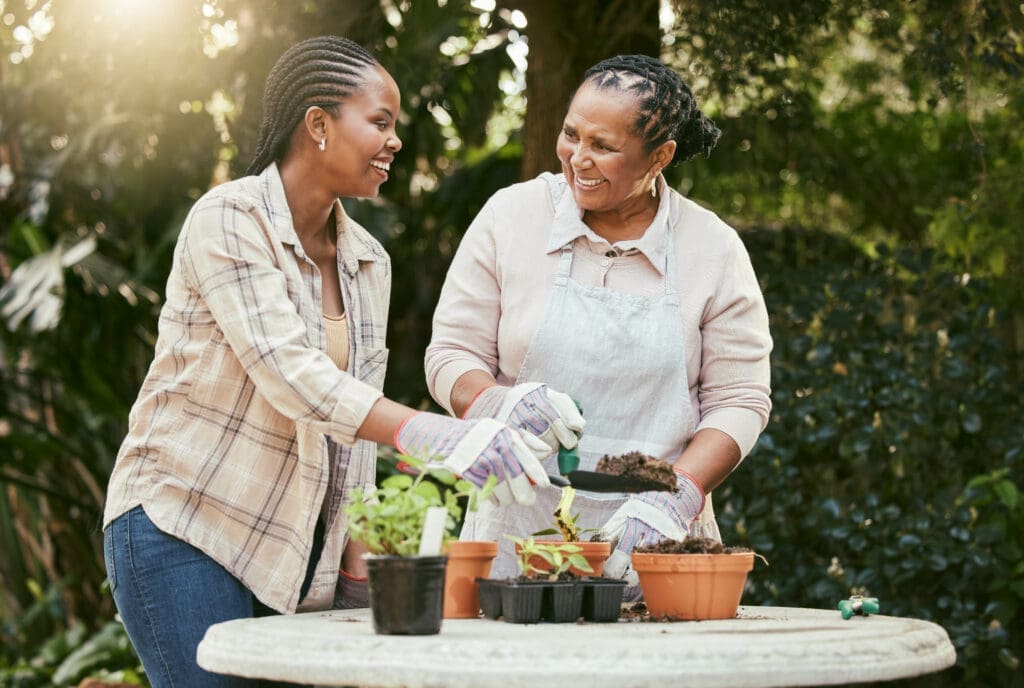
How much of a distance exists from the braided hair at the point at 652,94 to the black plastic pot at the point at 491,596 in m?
0.97

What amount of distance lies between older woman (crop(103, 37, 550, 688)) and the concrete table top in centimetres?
30

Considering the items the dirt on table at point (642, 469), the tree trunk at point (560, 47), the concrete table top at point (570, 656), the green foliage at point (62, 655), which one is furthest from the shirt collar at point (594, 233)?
the green foliage at point (62, 655)

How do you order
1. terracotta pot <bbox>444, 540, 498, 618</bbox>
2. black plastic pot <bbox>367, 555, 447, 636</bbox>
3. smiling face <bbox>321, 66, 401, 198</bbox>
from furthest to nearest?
smiling face <bbox>321, 66, 401, 198</bbox> < terracotta pot <bbox>444, 540, 498, 618</bbox> < black plastic pot <bbox>367, 555, 447, 636</bbox>

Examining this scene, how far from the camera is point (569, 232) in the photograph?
2.42 meters

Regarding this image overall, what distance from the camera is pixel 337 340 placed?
2217mm

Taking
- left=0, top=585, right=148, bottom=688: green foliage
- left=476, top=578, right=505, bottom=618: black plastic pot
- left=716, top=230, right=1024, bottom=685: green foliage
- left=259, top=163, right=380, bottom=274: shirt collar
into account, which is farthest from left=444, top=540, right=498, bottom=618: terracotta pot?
left=0, top=585, right=148, bottom=688: green foliage

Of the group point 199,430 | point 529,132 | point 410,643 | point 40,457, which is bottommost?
point 40,457

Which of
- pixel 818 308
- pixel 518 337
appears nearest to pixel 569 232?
pixel 518 337

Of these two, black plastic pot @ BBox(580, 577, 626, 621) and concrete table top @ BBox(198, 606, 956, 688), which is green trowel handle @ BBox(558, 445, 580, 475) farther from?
concrete table top @ BBox(198, 606, 956, 688)

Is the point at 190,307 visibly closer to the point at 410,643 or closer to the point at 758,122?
the point at 410,643

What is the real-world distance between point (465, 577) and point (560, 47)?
282 cm

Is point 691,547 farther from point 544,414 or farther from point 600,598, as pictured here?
point 544,414

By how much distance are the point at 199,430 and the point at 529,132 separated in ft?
8.54

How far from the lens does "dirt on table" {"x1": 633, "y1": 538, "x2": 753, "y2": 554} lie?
1.92m
